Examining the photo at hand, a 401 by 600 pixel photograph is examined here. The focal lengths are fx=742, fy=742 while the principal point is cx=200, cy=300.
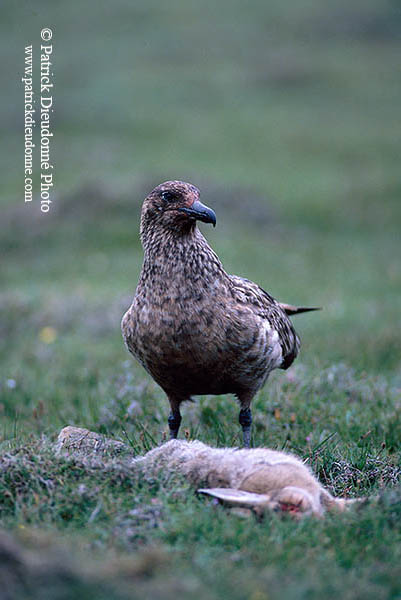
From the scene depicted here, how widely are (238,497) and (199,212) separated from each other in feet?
6.27

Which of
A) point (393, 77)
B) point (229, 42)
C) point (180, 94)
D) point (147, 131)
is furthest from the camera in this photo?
point (229, 42)

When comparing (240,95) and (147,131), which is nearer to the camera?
(147,131)

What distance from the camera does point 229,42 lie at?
90.4 ft

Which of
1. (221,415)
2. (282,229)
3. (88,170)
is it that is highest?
(88,170)

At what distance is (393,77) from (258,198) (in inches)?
484

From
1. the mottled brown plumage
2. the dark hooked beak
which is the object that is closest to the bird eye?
the mottled brown plumage

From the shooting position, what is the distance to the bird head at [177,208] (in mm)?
4652

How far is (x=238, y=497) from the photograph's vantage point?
3391mm

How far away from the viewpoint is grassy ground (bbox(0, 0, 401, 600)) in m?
3.04

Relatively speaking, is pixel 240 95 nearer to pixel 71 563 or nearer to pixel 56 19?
pixel 56 19

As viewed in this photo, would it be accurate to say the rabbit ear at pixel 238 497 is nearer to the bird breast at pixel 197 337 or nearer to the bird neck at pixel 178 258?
the bird breast at pixel 197 337

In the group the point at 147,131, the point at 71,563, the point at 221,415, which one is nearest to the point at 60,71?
the point at 147,131

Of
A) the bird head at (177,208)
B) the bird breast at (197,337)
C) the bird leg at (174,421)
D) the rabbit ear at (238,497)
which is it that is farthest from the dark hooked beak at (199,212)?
the rabbit ear at (238,497)

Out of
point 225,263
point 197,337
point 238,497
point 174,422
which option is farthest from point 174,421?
point 225,263
